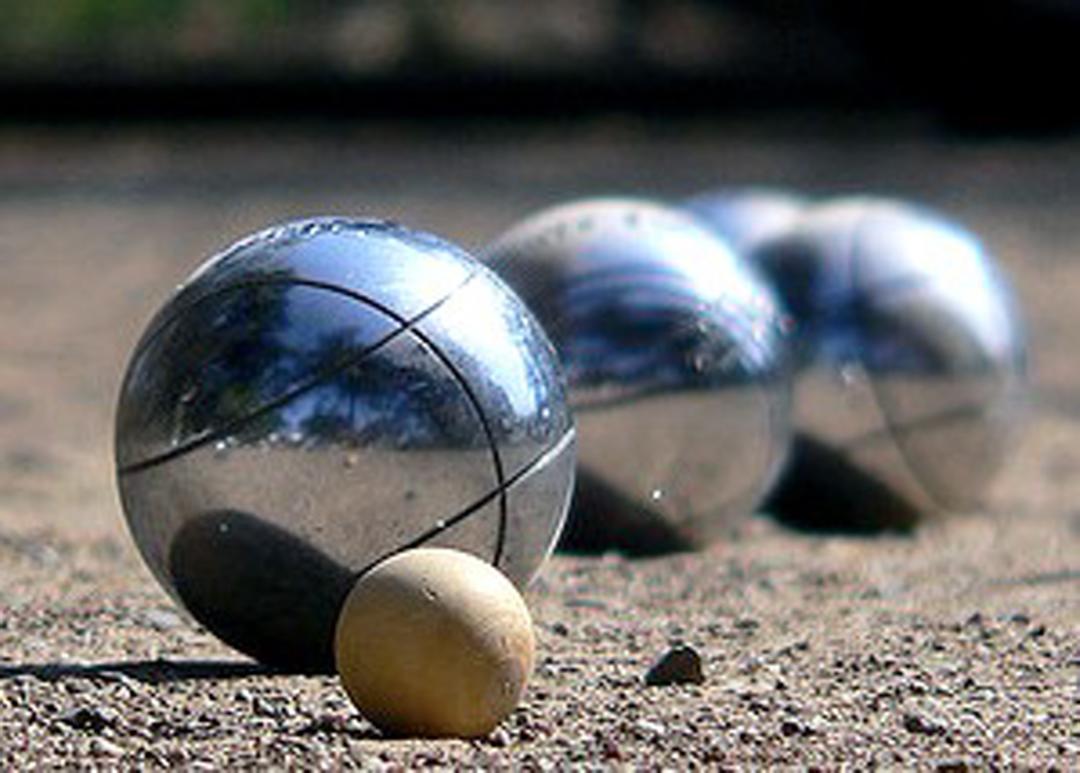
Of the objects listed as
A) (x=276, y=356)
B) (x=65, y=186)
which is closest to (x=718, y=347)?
(x=276, y=356)

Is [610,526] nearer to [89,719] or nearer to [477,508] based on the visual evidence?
[477,508]

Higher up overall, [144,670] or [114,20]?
[144,670]

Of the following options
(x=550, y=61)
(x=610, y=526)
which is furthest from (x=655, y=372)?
(x=550, y=61)

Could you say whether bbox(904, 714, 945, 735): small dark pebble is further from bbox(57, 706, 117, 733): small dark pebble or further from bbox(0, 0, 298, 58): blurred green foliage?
bbox(0, 0, 298, 58): blurred green foliage

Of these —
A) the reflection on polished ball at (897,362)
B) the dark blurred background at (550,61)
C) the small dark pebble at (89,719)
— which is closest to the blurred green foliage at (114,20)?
the dark blurred background at (550,61)

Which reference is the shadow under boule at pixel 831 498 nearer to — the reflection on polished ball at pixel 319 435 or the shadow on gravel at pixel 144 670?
the reflection on polished ball at pixel 319 435

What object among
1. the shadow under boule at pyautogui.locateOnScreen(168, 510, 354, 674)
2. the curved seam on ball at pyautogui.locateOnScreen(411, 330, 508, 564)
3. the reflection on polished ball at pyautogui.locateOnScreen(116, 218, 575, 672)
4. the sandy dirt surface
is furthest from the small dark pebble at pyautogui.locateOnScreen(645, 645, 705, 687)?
the shadow under boule at pyautogui.locateOnScreen(168, 510, 354, 674)

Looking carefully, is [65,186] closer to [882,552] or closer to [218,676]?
[882,552]
